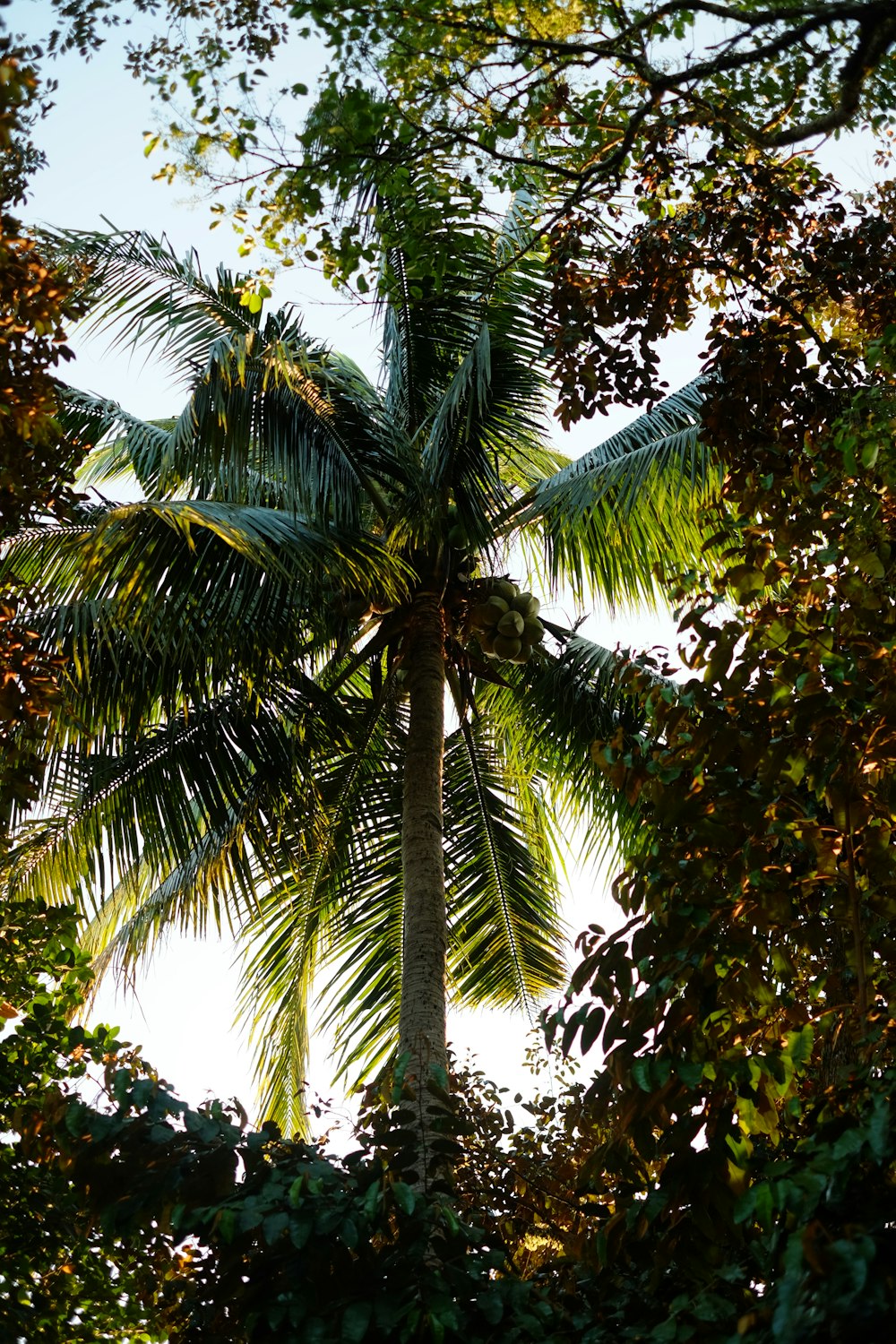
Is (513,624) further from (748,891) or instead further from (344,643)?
(748,891)

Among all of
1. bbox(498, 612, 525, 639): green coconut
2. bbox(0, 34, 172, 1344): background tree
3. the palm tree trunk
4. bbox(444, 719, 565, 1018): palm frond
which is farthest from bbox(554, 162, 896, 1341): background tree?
bbox(444, 719, 565, 1018): palm frond

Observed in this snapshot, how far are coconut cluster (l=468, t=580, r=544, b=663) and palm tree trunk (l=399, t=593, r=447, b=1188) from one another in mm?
330

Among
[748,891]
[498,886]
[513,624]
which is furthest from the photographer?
[498,886]

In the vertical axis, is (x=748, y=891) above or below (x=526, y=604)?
below

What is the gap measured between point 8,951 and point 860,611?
3.39 meters

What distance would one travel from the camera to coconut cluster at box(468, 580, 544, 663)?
7.76 meters

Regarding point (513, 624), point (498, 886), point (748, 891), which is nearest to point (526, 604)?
point (513, 624)

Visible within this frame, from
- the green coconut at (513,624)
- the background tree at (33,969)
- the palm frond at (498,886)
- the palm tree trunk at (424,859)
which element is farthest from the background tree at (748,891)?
the palm frond at (498,886)

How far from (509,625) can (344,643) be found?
3.71ft

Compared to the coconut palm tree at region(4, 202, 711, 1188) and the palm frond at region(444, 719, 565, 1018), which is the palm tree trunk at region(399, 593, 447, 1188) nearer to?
the coconut palm tree at region(4, 202, 711, 1188)

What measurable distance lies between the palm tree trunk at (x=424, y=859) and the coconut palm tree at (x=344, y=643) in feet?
0.05

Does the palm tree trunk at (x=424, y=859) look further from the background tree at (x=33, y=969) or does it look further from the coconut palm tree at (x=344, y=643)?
the background tree at (x=33, y=969)

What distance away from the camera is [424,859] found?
7.14m

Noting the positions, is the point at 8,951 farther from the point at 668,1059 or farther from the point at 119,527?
the point at 668,1059
